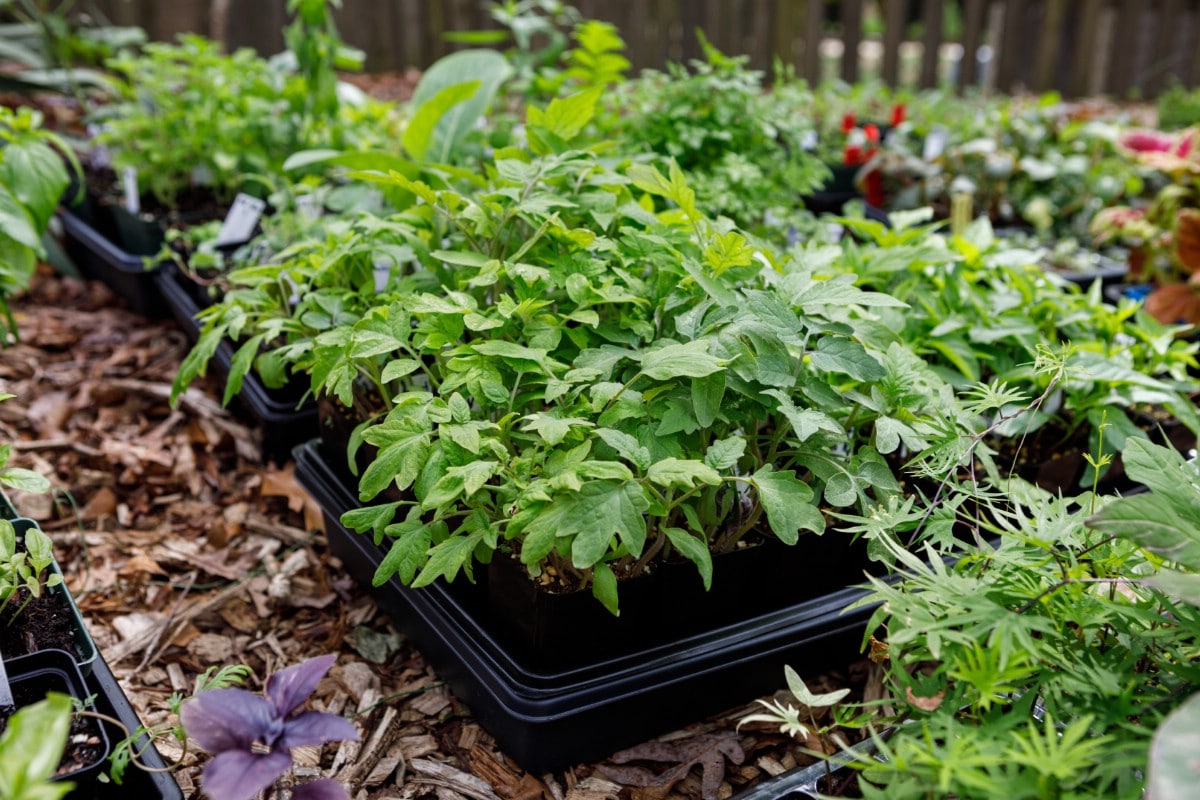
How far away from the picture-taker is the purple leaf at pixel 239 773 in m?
0.80

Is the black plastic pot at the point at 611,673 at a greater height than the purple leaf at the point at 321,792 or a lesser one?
lesser

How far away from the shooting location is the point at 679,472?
103 centimetres

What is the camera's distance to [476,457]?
1.13 meters

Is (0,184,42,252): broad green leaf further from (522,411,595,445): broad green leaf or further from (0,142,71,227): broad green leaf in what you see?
(522,411,595,445): broad green leaf

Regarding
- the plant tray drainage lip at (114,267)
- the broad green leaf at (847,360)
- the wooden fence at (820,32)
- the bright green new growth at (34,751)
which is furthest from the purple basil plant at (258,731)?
the wooden fence at (820,32)

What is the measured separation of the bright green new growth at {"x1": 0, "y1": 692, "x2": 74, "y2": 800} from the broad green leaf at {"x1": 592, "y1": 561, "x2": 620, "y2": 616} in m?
0.53

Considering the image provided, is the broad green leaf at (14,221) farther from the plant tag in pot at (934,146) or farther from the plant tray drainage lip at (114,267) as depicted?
the plant tag in pot at (934,146)

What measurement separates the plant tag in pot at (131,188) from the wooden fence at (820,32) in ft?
7.05

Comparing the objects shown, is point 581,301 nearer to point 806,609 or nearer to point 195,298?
point 806,609

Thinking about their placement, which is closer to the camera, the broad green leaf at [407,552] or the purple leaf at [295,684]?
the purple leaf at [295,684]

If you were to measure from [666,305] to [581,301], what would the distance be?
0.14 metres

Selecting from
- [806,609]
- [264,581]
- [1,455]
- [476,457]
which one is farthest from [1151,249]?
[1,455]

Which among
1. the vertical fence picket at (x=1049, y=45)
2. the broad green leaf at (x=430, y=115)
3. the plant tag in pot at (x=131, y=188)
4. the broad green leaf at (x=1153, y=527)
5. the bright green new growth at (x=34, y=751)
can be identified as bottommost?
the bright green new growth at (x=34, y=751)

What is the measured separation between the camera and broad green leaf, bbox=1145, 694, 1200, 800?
0.66 m
